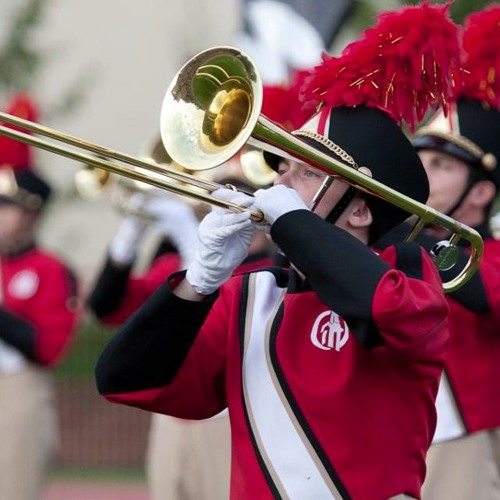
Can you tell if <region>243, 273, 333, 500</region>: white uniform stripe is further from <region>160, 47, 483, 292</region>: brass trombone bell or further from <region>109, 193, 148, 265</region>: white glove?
<region>109, 193, 148, 265</region>: white glove

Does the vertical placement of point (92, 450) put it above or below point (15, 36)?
below

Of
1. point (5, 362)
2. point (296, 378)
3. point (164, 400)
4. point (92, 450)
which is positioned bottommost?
point (92, 450)

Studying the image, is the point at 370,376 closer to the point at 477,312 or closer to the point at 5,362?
the point at 477,312

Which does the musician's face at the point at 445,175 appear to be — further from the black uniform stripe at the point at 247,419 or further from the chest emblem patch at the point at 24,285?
the chest emblem patch at the point at 24,285

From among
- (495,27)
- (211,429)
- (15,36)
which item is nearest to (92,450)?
(15,36)

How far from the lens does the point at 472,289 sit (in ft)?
16.5

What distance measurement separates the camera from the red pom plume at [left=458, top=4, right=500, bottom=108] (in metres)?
5.26

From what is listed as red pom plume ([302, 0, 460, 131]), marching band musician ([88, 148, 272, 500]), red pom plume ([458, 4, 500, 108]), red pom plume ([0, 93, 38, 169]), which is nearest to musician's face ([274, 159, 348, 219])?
red pom plume ([302, 0, 460, 131])

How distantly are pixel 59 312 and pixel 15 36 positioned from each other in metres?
6.86

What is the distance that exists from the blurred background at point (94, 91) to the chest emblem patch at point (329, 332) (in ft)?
17.5

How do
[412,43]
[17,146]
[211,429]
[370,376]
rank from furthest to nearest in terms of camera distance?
[17,146] < [211,429] < [412,43] < [370,376]

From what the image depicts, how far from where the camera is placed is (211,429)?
6551mm

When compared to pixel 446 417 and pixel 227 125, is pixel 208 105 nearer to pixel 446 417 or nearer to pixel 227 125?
pixel 227 125

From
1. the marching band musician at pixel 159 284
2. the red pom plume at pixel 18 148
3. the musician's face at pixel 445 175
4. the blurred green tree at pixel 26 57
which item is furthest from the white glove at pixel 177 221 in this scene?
the blurred green tree at pixel 26 57
